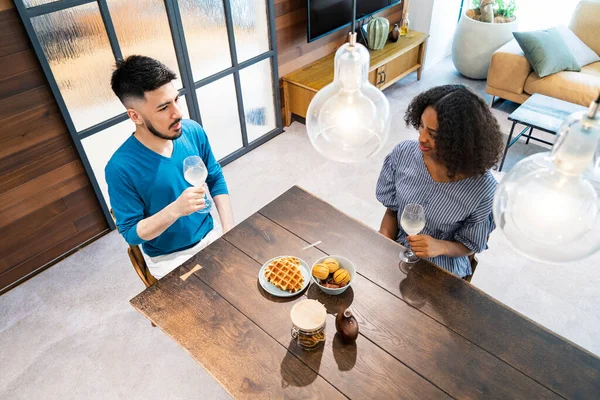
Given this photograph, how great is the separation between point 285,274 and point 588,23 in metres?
3.79

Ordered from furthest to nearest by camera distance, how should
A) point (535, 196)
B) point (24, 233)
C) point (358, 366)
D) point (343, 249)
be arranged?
point (24, 233), point (343, 249), point (358, 366), point (535, 196)

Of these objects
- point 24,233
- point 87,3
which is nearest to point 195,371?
point 24,233

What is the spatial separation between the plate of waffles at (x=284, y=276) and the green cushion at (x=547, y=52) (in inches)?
117

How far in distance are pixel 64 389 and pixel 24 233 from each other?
934mm

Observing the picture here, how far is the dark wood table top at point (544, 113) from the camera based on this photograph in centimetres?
291

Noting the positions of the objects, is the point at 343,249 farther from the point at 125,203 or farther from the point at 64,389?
the point at 64,389

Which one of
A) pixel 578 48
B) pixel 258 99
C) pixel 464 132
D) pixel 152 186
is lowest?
pixel 258 99

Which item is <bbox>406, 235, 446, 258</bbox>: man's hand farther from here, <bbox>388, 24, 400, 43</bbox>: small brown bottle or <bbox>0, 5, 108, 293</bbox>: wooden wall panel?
<bbox>388, 24, 400, 43</bbox>: small brown bottle

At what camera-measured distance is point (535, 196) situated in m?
0.83

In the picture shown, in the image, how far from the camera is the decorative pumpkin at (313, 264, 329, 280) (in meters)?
1.52

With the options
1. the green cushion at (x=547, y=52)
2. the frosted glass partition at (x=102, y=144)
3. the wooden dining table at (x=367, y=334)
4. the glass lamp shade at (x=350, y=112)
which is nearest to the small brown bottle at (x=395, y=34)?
the green cushion at (x=547, y=52)

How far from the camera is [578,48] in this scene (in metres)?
3.66

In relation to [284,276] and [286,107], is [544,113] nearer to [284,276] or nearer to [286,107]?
[286,107]

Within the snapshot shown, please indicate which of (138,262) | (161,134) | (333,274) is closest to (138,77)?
(161,134)
